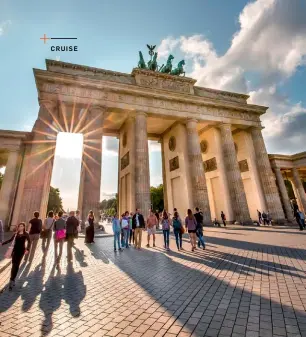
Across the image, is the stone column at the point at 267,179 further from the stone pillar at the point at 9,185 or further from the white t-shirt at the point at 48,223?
the stone pillar at the point at 9,185

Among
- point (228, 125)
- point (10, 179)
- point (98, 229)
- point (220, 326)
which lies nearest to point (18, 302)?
point (220, 326)

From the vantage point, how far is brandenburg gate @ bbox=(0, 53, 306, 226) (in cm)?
1727

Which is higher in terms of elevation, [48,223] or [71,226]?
[48,223]

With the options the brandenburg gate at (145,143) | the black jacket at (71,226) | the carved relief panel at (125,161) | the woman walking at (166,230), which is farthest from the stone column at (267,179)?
the black jacket at (71,226)

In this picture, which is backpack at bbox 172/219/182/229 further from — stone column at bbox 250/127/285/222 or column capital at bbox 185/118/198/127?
stone column at bbox 250/127/285/222

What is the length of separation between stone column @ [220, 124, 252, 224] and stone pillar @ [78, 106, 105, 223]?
51.1ft

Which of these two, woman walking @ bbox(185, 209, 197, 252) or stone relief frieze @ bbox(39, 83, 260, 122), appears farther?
stone relief frieze @ bbox(39, 83, 260, 122)

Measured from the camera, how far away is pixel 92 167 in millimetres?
18234

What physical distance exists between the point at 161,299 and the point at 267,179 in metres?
25.1

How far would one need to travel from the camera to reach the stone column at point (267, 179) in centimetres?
2338

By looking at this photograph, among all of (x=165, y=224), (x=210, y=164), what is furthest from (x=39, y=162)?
(x=210, y=164)

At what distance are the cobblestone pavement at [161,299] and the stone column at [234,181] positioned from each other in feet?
54.8

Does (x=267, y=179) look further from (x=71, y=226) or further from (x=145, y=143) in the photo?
(x=71, y=226)

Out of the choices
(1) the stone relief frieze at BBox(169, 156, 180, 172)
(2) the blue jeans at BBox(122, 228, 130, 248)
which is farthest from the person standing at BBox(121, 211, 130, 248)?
(1) the stone relief frieze at BBox(169, 156, 180, 172)
